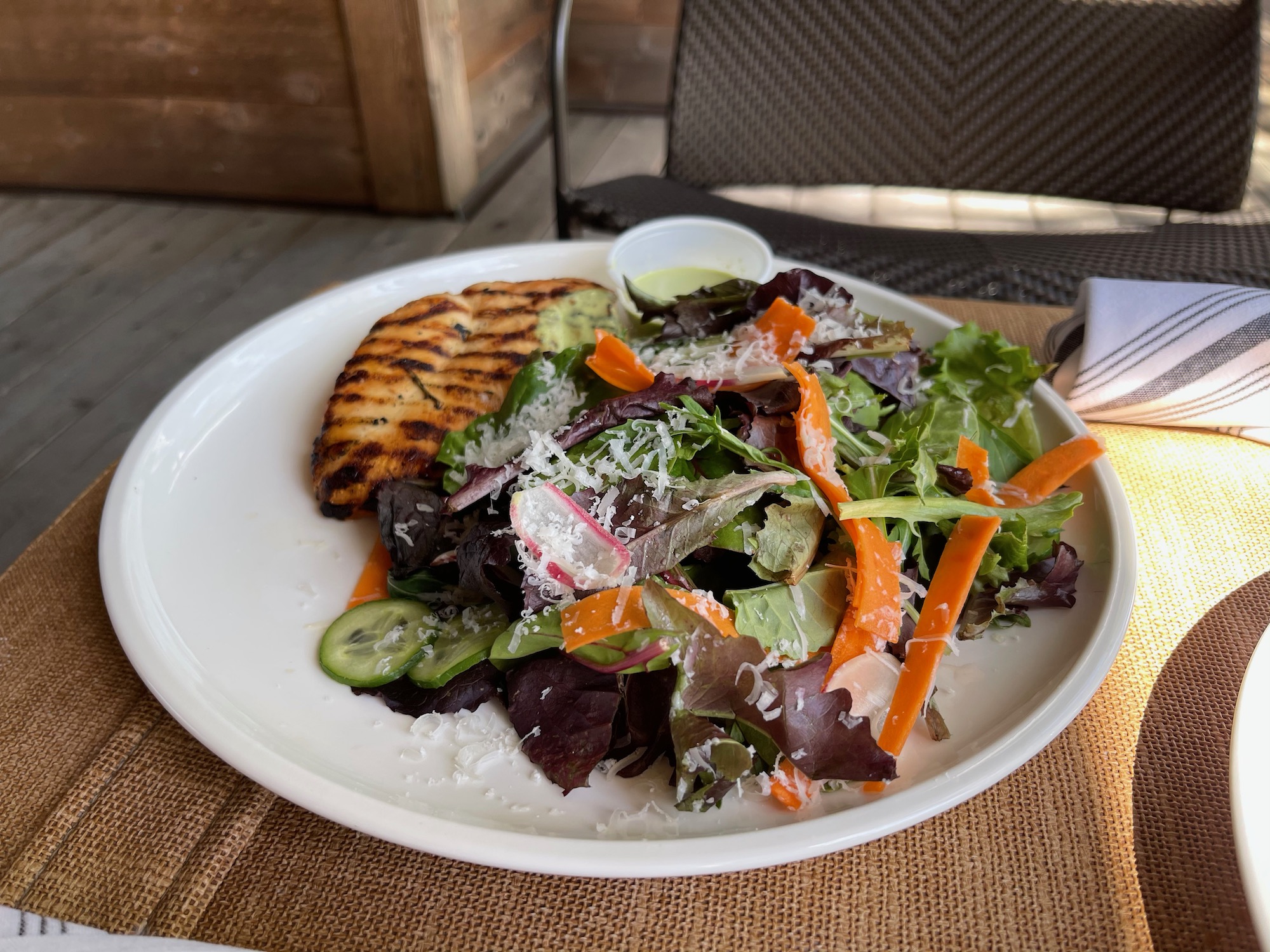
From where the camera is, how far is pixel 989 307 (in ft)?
6.28

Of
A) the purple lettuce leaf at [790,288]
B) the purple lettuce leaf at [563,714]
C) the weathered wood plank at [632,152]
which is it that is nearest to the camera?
the purple lettuce leaf at [563,714]

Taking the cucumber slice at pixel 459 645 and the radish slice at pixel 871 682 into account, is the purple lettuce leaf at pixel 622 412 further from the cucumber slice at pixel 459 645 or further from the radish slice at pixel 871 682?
the radish slice at pixel 871 682

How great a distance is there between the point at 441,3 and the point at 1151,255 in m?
3.17

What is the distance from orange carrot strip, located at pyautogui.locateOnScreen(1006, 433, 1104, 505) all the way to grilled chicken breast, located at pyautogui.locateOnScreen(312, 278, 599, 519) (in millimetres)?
847

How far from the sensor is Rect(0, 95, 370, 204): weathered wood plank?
4.23 metres

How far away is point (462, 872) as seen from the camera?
926 millimetres

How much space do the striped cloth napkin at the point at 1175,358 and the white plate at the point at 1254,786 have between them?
715 mm

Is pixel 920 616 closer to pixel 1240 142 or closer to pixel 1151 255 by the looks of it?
pixel 1151 255

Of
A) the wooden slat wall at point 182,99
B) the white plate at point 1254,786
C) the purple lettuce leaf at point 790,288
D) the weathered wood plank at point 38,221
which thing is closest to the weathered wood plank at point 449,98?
the wooden slat wall at point 182,99

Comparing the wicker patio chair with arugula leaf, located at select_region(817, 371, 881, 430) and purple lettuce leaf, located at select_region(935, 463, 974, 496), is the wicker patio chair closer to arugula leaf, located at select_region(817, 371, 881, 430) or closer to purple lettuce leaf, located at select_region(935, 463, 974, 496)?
arugula leaf, located at select_region(817, 371, 881, 430)

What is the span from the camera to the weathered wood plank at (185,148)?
4.23m

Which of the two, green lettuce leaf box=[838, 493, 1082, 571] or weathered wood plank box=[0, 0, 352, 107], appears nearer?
green lettuce leaf box=[838, 493, 1082, 571]

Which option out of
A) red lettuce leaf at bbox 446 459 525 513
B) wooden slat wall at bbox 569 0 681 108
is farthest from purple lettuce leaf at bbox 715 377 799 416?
wooden slat wall at bbox 569 0 681 108

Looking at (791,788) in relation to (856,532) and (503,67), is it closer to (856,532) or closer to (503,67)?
(856,532)
